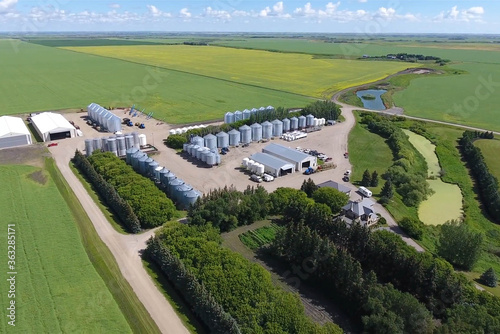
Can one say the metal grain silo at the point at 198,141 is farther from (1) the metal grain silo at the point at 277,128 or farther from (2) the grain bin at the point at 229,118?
(1) the metal grain silo at the point at 277,128

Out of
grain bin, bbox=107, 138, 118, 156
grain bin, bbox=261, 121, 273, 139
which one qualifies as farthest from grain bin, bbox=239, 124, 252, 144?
grain bin, bbox=107, 138, 118, 156

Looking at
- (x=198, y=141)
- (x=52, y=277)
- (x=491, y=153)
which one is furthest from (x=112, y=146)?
(x=491, y=153)

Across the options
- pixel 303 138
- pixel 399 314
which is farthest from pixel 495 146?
pixel 399 314

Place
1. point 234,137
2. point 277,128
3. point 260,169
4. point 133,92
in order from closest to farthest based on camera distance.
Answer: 1. point 260,169
2. point 234,137
3. point 277,128
4. point 133,92

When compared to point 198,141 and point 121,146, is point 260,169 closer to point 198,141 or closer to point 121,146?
point 198,141

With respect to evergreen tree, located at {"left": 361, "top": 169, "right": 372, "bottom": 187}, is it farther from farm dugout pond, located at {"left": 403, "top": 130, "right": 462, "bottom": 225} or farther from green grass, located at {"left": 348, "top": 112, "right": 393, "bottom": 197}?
farm dugout pond, located at {"left": 403, "top": 130, "right": 462, "bottom": 225}
